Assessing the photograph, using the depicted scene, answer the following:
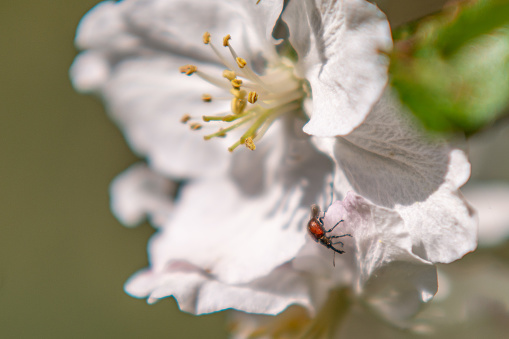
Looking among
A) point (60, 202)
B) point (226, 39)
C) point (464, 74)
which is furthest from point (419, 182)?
point (60, 202)

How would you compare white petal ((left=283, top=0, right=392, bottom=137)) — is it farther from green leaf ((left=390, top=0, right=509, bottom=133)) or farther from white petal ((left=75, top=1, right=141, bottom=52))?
white petal ((left=75, top=1, right=141, bottom=52))

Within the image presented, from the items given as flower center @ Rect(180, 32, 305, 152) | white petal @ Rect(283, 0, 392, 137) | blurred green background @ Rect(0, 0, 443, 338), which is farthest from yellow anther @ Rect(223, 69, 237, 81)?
blurred green background @ Rect(0, 0, 443, 338)

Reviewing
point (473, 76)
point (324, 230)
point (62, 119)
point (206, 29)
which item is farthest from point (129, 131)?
point (62, 119)

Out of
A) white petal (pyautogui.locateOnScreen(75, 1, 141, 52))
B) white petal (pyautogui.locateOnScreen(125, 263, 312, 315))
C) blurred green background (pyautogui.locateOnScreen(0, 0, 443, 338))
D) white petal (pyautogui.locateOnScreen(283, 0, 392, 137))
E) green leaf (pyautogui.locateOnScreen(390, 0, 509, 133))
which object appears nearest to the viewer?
green leaf (pyautogui.locateOnScreen(390, 0, 509, 133))

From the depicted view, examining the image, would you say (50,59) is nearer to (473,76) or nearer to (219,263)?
(219,263)

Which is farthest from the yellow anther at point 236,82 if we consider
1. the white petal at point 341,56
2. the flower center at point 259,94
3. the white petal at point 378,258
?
the white petal at point 378,258

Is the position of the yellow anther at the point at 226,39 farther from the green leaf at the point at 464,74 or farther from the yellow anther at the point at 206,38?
the green leaf at the point at 464,74

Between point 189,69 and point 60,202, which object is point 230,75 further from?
point 60,202
